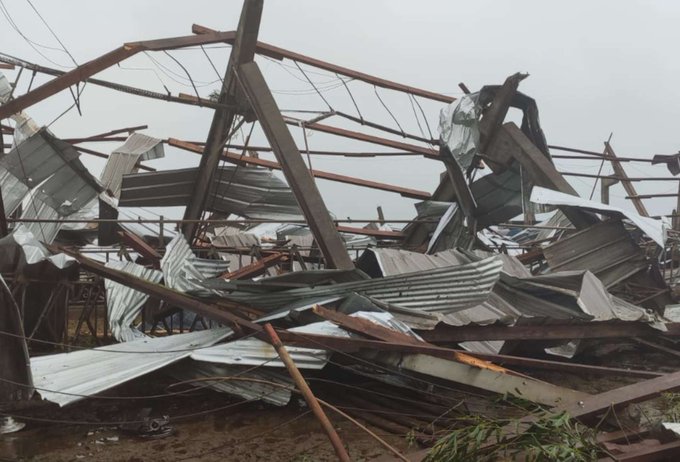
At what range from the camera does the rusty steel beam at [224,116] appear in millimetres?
7520

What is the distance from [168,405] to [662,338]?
21.2 ft

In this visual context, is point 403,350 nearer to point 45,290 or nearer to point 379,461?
point 379,461

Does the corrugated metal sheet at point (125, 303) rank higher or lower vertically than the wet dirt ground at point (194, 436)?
higher

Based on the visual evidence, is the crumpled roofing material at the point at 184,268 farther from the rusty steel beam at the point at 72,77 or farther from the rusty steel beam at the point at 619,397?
the rusty steel beam at the point at 619,397

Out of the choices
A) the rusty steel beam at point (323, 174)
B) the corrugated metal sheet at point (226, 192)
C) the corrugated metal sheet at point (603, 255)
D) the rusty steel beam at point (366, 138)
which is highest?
the rusty steel beam at point (366, 138)

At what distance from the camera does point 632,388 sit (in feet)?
16.7

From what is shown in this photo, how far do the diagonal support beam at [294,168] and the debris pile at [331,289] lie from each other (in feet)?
0.09

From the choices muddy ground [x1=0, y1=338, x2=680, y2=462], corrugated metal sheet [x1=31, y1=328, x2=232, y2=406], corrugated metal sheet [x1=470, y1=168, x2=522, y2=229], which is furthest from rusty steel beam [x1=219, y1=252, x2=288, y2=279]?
corrugated metal sheet [x1=470, y1=168, x2=522, y2=229]

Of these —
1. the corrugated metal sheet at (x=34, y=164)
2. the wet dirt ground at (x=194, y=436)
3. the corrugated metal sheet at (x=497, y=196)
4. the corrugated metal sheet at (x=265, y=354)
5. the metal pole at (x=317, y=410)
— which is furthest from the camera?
the corrugated metal sheet at (x=497, y=196)

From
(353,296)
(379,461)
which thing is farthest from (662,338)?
(379,461)

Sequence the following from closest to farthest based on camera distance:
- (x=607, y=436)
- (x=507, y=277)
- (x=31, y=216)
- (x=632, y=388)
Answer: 1. (x=607, y=436)
2. (x=632, y=388)
3. (x=507, y=277)
4. (x=31, y=216)

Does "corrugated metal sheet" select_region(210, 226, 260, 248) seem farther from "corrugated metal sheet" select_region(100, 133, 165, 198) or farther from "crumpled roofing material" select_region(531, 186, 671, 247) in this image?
"crumpled roofing material" select_region(531, 186, 671, 247)

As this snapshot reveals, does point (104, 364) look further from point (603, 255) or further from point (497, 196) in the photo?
point (603, 255)

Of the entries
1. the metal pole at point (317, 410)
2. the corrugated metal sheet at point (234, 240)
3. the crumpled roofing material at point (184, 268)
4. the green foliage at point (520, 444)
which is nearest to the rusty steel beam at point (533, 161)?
the crumpled roofing material at point (184, 268)
